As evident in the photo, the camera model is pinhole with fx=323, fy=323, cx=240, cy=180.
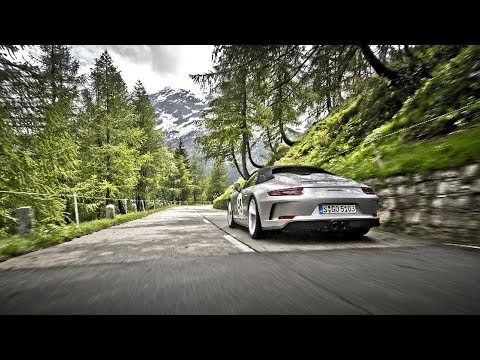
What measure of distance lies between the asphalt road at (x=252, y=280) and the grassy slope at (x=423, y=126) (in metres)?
1.87

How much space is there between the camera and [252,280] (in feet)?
9.72

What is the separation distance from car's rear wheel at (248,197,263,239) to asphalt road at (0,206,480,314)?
774mm

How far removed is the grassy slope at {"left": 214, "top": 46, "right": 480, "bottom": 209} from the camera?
5716 mm

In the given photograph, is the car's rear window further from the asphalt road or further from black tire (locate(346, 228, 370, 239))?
the asphalt road

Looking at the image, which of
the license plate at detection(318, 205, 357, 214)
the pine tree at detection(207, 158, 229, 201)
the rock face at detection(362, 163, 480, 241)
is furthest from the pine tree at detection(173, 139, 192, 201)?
the license plate at detection(318, 205, 357, 214)

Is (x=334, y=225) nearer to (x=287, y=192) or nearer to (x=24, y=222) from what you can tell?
(x=287, y=192)

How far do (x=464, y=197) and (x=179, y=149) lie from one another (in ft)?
233

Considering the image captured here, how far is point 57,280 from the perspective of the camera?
322cm

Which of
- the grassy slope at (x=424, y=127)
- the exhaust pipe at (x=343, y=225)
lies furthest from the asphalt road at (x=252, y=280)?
the grassy slope at (x=424, y=127)

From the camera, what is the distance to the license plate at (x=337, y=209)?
16.4 feet
